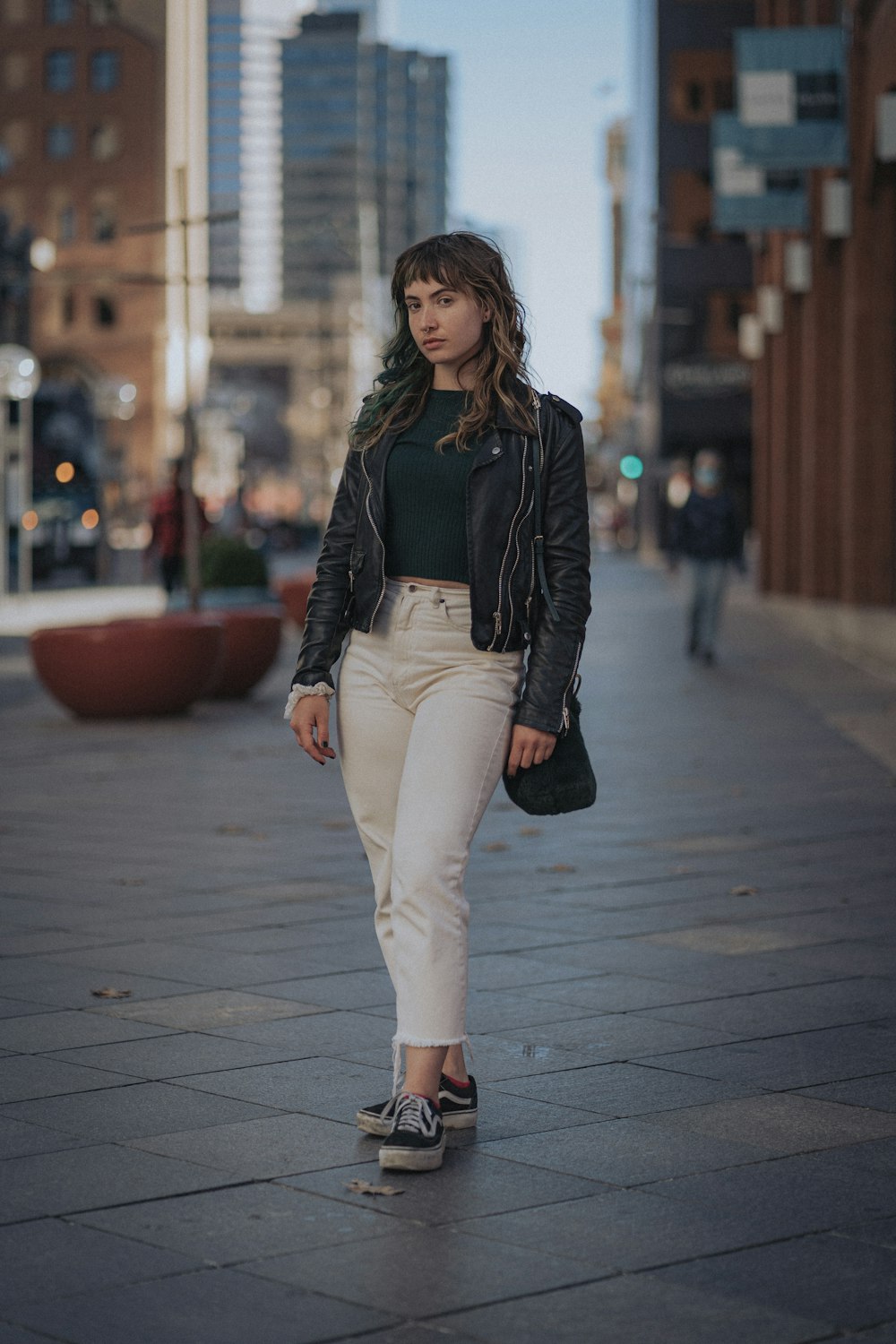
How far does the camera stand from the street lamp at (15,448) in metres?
31.4

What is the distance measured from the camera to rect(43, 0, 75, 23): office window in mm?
98062

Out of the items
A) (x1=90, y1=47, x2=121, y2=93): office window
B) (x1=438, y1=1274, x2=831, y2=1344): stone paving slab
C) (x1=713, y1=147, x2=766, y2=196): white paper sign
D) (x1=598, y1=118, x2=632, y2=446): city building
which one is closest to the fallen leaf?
(x1=438, y1=1274, x2=831, y2=1344): stone paving slab

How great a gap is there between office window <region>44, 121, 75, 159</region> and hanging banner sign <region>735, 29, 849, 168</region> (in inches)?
3171

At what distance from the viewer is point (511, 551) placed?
4.59 meters

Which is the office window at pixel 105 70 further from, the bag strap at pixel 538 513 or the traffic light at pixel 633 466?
the bag strap at pixel 538 513

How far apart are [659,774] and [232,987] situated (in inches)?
237

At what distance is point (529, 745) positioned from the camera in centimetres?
458

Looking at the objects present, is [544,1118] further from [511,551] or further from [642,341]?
[642,341]

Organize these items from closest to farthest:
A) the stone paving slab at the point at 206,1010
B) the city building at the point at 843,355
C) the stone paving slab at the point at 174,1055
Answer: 1. the stone paving slab at the point at 174,1055
2. the stone paving slab at the point at 206,1010
3. the city building at the point at 843,355

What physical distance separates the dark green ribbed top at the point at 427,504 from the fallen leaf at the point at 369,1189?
1278 millimetres

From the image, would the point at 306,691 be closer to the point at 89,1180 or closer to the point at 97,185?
the point at 89,1180

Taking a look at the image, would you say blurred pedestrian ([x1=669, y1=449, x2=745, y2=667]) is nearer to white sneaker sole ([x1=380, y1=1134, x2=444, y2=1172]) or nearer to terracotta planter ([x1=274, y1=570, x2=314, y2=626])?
terracotta planter ([x1=274, y1=570, x2=314, y2=626])

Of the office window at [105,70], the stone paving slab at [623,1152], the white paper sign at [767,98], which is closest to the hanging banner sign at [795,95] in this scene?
the white paper sign at [767,98]

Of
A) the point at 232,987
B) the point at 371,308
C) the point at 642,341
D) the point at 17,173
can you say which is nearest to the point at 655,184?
the point at 642,341
